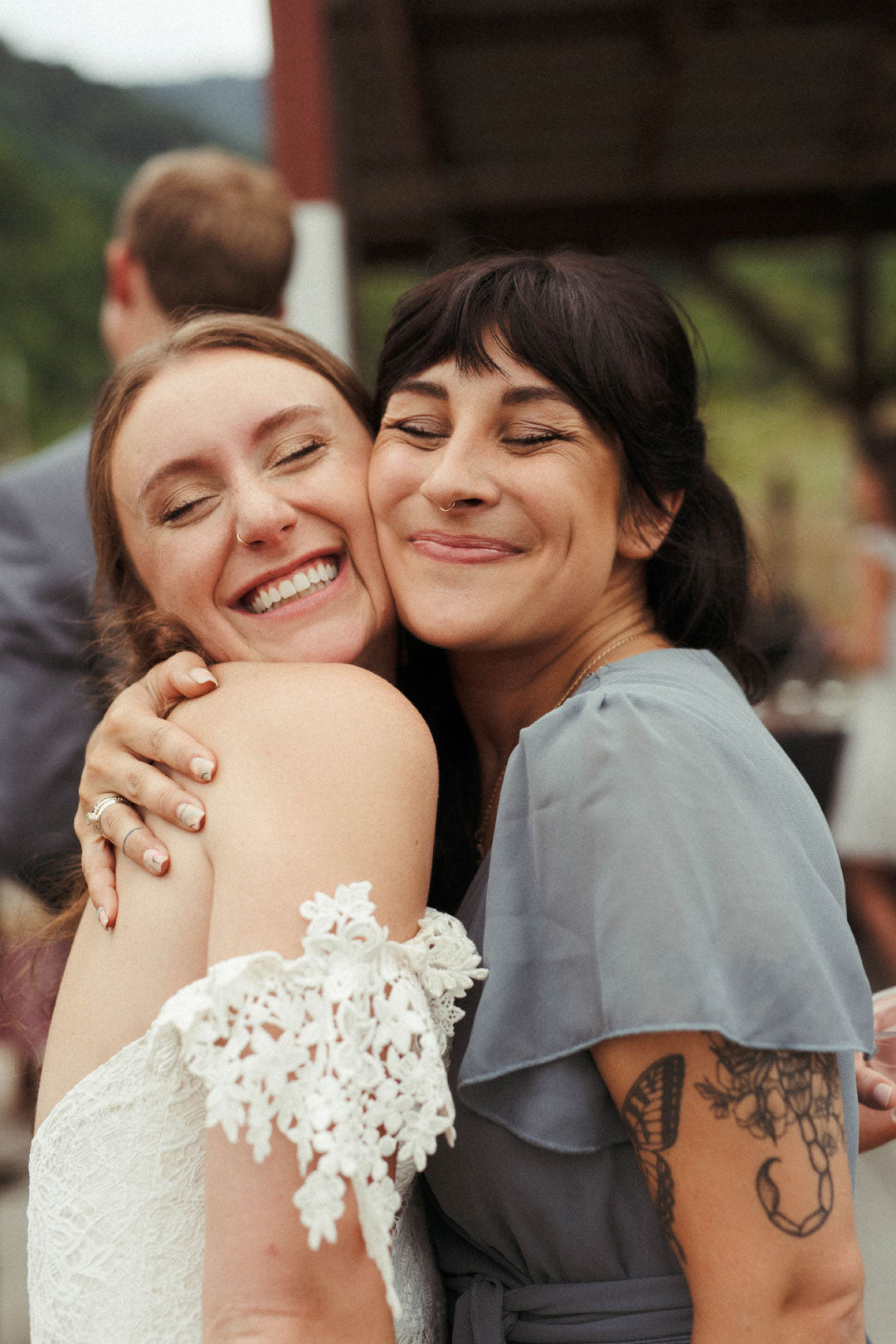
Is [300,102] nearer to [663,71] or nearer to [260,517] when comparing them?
[663,71]

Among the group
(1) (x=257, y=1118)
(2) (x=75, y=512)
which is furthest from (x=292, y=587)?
(2) (x=75, y=512)

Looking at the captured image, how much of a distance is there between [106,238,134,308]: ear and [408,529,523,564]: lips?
67.5 inches

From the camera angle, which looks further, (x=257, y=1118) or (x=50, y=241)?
(x=50, y=241)

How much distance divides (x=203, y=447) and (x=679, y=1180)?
1.13 metres

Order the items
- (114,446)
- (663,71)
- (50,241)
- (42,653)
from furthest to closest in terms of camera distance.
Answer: (50,241), (663,71), (42,653), (114,446)

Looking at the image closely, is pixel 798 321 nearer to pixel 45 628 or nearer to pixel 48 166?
pixel 48 166

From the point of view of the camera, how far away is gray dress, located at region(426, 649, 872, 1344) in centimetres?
122

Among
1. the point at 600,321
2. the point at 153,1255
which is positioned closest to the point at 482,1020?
the point at 153,1255

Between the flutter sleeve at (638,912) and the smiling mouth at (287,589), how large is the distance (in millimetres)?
515

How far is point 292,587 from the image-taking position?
1.75m

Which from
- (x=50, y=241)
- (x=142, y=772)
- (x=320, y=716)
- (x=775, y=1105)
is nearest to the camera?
(x=775, y=1105)

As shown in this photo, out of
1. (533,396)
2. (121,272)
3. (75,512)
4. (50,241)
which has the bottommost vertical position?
(75,512)

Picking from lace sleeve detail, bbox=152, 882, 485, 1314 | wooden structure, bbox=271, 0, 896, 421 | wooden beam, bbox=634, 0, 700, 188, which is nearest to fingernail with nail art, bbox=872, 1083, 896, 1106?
lace sleeve detail, bbox=152, 882, 485, 1314

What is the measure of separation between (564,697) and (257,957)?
30.9 inches
